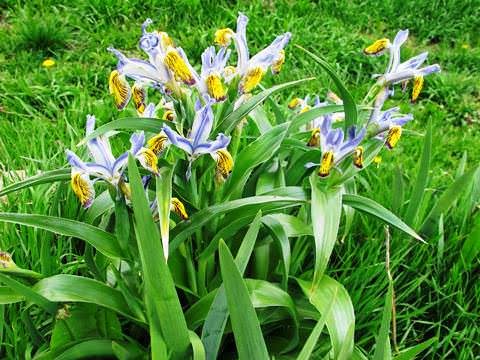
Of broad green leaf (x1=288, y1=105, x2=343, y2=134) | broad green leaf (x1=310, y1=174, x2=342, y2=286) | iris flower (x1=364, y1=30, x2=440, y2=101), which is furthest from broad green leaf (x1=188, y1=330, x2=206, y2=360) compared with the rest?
iris flower (x1=364, y1=30, x2=440, y2=101)

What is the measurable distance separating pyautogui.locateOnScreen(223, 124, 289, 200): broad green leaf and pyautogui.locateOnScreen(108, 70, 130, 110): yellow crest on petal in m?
0.32

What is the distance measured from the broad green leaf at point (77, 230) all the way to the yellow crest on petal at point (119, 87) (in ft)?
0.95

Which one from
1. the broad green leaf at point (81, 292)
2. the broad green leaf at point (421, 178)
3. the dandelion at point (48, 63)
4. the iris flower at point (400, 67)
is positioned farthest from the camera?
the dandelion at point (48, 63)

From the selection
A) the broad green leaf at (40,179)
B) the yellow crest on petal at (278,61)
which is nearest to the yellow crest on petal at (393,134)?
the yellow crest on petal at (278,61)

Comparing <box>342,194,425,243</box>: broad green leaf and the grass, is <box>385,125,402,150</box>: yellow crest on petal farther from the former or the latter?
the grass

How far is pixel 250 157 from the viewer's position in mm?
1452

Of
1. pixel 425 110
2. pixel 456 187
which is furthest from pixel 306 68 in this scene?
pixel 456 187

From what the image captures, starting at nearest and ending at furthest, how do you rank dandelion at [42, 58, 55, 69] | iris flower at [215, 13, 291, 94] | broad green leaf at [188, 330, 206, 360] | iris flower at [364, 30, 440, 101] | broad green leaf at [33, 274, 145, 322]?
1. broad green leaf at [188, 330, 206, 360]
2. broad green leaf at [33, 274, 145, 322]
3. iris flower at [215, 13, 291, 94]
4. iris flower at [364, 30, 440, 101]
5. dandelion at [42, 58, 55, 69]

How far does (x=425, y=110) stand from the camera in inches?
123

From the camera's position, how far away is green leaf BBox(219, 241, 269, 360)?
100 centimetres

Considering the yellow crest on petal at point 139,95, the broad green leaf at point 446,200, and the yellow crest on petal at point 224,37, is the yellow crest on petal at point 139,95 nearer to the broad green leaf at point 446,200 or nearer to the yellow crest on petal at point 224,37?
the yellow crest on petal at point 224,37

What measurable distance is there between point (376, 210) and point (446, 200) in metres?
0.44

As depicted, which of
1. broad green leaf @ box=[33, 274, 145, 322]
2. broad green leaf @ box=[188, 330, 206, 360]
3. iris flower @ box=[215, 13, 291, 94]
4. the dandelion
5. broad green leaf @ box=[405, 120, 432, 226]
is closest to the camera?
broad green leaf @ box=[188, 330, 206, 360]

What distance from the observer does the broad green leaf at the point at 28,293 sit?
1155 millimetres
